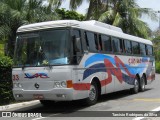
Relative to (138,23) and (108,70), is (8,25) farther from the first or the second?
(138,23)

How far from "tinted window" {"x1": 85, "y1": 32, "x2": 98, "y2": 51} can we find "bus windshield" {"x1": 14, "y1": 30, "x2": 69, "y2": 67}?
1445 mm

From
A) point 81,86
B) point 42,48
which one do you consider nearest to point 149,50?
point 81,86

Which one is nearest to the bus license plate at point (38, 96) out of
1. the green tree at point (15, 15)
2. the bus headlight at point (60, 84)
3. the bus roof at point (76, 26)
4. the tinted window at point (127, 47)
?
the bus headlight at point (60, 84)

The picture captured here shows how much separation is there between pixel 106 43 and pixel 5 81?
4.34 metres

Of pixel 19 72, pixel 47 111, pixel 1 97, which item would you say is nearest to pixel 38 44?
pixel 19 72

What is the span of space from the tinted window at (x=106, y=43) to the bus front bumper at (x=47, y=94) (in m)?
3.51

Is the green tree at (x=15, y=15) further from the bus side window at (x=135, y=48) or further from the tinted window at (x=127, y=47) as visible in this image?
the tinted window at (x=127, y=47)

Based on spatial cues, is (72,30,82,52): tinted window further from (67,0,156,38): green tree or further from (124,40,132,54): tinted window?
(67,0,156,38): green tree

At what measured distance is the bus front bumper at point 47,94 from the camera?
40.0ft

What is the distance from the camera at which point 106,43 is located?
15508mm

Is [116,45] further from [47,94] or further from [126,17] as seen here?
[126,17]

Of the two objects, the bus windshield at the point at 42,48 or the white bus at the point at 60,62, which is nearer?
the white bus at the point at 60,62

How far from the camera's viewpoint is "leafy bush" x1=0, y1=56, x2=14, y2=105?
49.0 feet

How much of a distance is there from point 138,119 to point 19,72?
14.9 ft
